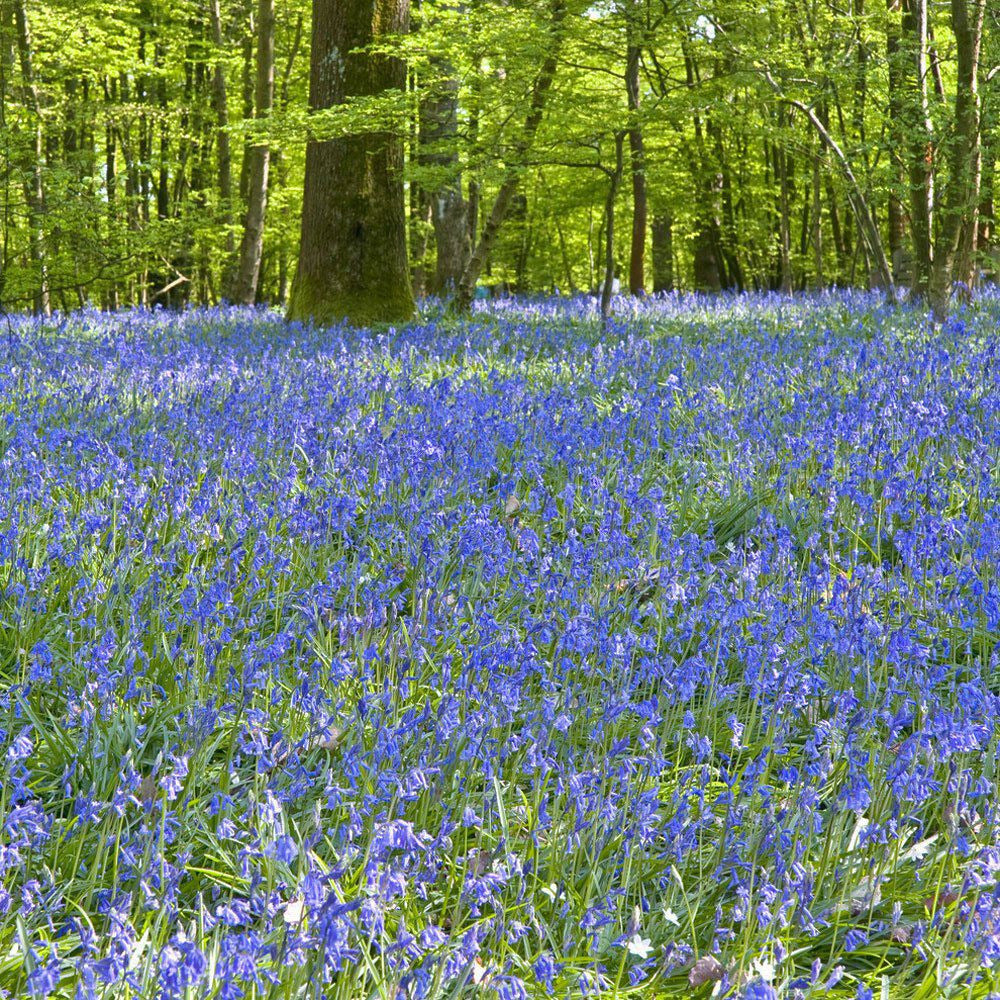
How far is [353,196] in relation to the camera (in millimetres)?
9961

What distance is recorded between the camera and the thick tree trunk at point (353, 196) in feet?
32.7

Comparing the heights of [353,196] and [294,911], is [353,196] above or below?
above

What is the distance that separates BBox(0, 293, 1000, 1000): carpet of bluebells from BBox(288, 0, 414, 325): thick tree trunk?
4.28 meters

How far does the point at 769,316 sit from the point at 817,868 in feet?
28.0

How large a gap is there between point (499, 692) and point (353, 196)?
27.5 feet

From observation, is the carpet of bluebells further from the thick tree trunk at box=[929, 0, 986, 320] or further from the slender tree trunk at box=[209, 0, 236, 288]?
the slender tree trunk at box=[209, 0, 236, 288]

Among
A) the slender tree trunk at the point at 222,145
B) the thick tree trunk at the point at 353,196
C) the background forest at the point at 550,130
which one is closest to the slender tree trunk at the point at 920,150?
the background forest at the point at 550,130

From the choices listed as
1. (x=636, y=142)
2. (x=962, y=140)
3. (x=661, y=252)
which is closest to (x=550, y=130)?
(x=636, y=142)

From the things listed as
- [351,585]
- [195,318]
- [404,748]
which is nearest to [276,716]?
[404,748]

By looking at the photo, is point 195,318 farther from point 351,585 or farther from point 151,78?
point 151,78

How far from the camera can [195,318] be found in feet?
37.0

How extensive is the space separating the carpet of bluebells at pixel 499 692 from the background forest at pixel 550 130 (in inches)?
154

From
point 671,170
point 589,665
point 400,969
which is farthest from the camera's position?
point 671,170

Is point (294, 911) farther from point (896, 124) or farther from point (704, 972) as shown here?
point (896, 124)
